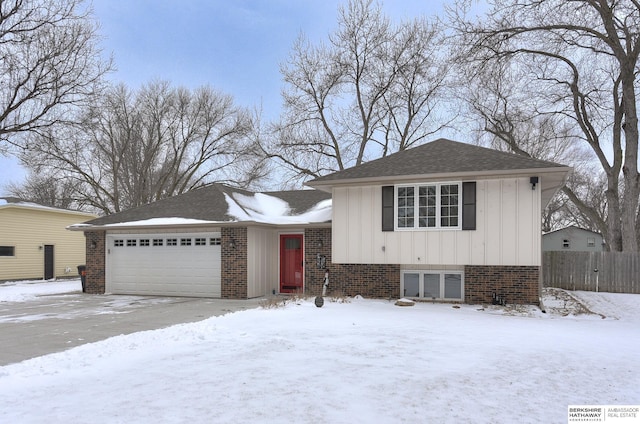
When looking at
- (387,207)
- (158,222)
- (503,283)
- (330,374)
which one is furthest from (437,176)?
(158,222)

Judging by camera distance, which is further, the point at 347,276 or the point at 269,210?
the point at 269,210

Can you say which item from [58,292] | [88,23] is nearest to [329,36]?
[88,23]

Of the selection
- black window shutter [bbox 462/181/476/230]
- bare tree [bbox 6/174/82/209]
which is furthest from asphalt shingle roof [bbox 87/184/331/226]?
bare tree [bbox 6/174/82/209]

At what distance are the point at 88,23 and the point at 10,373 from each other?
17820 millimetres

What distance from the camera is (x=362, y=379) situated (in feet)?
16.2

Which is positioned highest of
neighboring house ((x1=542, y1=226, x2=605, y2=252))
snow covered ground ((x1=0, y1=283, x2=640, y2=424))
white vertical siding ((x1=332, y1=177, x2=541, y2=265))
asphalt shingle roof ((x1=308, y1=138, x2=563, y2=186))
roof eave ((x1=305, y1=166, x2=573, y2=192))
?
asphalt shingle roof ((x1=308, y1=138, x2=563, y2=186))

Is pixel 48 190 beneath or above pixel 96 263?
above

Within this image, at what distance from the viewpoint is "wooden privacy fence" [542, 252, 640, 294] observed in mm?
17250

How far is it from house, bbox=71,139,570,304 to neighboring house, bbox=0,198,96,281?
742 cm

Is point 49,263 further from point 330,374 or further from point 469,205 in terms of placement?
point 330,374

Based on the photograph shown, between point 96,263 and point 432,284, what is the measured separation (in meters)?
11.5

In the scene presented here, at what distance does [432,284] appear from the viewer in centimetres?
1214

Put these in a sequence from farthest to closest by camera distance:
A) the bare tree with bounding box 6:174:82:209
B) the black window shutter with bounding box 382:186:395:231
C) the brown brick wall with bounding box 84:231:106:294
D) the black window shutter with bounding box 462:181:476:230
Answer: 1. the bare tree with bounding box 6:174:82:209
2. the brown brick wall with bounding box 84:231:106:294
3. the black window shutter with bounding box 382:186:395:231
4. the black window shutter with bounding box 462:181:476:230

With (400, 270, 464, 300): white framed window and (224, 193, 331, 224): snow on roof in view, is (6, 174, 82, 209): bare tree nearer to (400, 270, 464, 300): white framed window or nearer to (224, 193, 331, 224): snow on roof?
(224, 193, 331, 224): snow on roof
